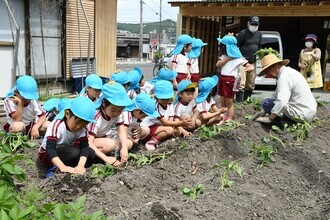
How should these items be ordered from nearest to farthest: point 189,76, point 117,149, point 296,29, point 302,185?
point 302,185
point 117,149
point 189,76
point 296,29

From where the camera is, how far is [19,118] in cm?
470

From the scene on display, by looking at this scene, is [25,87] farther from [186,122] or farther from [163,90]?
[186,122]

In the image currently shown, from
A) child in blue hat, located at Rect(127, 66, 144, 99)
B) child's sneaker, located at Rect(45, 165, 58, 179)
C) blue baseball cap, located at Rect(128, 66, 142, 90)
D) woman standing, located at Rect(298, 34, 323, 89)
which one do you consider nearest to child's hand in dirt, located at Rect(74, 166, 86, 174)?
child's sneaker, located at Rect(45, 165, 58, 179)

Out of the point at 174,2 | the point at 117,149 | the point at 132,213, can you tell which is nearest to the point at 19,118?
the point at 117,149

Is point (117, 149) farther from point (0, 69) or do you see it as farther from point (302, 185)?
point (0, 69)

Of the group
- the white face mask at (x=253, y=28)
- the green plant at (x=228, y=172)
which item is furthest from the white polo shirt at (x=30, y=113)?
the white face mask at (x=253, y=28)

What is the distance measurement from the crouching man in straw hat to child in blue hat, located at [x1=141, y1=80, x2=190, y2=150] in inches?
51.0

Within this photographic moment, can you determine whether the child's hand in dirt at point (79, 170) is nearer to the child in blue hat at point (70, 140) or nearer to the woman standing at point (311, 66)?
the child in blue hat at point (70, 140)

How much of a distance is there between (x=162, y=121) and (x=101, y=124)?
1017 mm

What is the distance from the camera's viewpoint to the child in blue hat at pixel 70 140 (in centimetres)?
342

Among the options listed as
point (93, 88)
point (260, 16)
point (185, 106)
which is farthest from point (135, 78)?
point (260, 16)

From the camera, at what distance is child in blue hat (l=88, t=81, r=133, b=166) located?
13.0 ft

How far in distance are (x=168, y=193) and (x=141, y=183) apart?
0.81 ft

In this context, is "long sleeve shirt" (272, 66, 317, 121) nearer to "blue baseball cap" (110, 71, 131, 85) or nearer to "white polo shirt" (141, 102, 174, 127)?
"white polo shirt" (141, 102, 174, 127)
